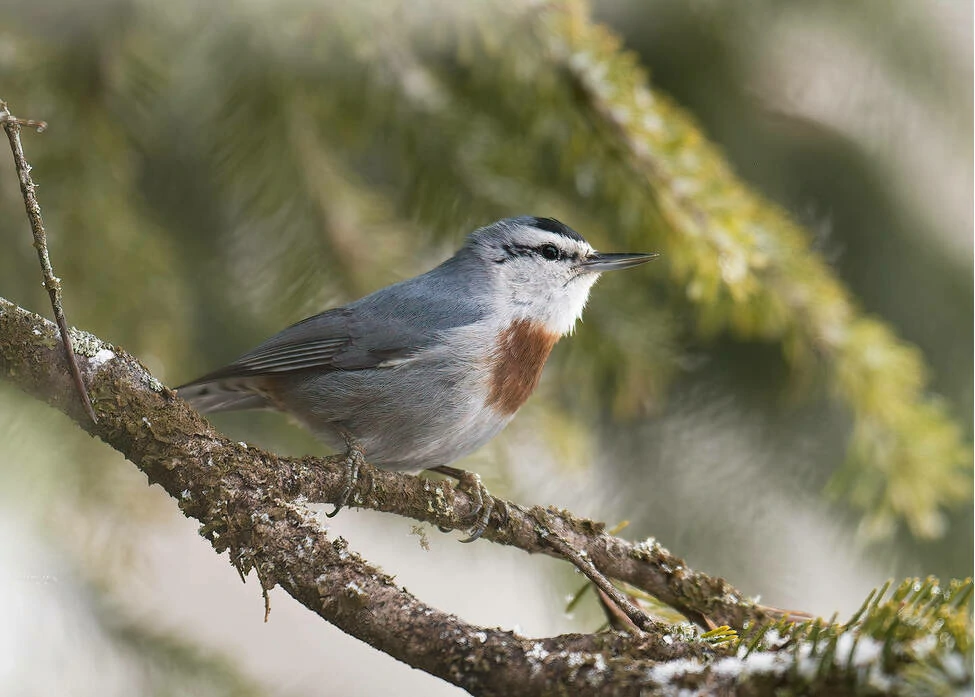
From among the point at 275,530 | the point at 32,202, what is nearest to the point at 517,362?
the point at 275,530

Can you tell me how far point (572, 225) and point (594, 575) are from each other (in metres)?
1.14

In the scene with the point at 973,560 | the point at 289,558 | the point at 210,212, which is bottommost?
the point at 289,558

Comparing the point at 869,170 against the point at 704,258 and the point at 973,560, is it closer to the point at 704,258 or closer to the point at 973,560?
the point at 704,258

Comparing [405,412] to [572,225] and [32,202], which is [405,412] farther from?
[32,202]

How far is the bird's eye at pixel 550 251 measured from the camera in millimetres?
2262

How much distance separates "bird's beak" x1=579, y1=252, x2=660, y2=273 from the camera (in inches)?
77.6

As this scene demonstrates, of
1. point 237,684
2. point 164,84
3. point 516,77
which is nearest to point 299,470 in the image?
point 237,684

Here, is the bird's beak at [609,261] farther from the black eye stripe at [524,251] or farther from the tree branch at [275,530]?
the tree branch at [275,530]

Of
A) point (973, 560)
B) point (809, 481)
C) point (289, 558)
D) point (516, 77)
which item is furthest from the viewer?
point (809, 481)

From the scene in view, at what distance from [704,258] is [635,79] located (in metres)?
0.38

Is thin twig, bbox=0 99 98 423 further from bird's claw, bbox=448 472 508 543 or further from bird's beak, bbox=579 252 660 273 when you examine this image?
bird's beak, bbox=579 252 660 273

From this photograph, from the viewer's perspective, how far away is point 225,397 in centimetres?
207

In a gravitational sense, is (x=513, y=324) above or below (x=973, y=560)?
above

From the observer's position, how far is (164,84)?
2102 millimetres
